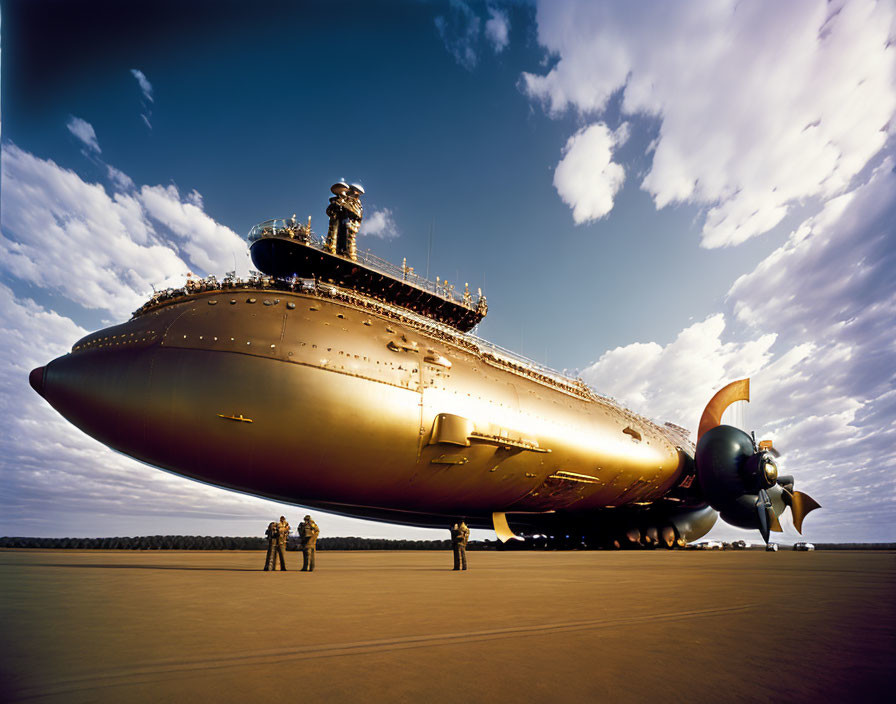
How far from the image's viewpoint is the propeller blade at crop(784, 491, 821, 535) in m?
34.7

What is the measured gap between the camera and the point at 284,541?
11.6 m

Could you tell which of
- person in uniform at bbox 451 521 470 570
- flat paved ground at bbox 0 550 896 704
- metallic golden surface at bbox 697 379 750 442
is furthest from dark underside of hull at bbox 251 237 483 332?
metallic golden surface at bbox 697 379 750 442

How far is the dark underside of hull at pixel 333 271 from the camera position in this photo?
20.1 m

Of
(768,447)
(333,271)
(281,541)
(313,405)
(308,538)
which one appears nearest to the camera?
(308,538)

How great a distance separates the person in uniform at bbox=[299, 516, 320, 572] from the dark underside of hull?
39.8 ft

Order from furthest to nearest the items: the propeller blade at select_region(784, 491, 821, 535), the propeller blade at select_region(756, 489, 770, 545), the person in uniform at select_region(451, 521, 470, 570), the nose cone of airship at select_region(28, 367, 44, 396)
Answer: the propeller blade at select_region(784, 491, 821, 535) < the propeller blade at select_region(756, 489, 770, 545) < the nose cone of airship at select_region(28, 367, 44, 396) < the person in uniform at select_region(451, 521, 470, 570)

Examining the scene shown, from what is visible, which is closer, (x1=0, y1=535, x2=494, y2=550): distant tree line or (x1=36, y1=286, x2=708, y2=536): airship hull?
(x1=36, y1=286, x2=708, y2=536): airship hull

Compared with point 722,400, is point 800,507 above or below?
below

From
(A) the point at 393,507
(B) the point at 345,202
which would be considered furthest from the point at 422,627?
(B) the point at 345,202

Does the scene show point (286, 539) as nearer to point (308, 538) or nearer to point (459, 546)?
point (308, 538)

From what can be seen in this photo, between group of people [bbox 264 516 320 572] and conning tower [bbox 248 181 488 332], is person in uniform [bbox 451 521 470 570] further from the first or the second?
conning tower [bbox 248 181 488 332]

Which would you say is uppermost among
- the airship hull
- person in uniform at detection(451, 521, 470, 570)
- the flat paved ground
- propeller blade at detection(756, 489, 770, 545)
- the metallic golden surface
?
the metallic golden surface

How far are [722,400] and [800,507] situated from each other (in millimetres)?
10175

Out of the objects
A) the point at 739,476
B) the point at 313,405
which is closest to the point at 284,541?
the point at 313,405
